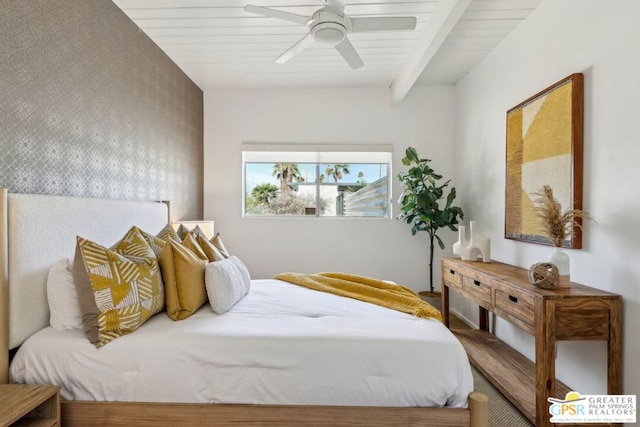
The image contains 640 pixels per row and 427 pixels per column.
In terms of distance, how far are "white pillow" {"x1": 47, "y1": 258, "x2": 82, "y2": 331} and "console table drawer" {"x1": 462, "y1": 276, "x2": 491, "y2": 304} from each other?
7.79ft

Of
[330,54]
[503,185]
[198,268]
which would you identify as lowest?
[198,268]

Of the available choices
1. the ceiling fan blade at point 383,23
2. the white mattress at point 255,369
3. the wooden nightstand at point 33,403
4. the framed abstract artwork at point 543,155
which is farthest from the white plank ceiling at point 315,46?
the wooden nightstand at point 33,403

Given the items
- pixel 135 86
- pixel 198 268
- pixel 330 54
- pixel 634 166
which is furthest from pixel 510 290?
pixel 135 86

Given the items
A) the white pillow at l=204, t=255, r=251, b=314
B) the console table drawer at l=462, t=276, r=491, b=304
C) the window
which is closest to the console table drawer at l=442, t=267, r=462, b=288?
the console table drawer at l=462, t=276, r=491, b=304

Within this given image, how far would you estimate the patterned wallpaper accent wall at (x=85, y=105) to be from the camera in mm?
1605

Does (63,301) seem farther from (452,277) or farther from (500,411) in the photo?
(452,277)

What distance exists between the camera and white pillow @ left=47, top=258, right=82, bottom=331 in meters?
1.59

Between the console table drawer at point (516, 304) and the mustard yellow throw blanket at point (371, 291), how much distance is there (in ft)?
1.43

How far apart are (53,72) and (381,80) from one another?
2943 mm

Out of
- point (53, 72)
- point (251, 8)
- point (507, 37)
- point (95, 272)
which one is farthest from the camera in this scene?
point (507, 37)

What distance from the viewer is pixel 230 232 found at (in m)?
4.03

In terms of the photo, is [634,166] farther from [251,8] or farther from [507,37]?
[251,8]

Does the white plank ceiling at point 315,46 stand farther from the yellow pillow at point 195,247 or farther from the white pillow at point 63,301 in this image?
the white pillow at point 63,301

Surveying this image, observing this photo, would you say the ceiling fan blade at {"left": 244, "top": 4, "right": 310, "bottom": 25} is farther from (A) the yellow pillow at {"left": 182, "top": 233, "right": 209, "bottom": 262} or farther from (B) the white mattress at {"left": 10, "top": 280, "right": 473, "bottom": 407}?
(B) the white mattress at {"left": 10, "top": 280, "right": 473, "bottom": 407}
